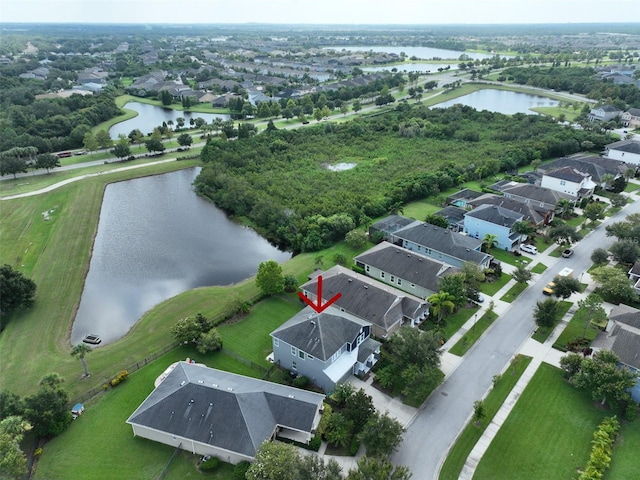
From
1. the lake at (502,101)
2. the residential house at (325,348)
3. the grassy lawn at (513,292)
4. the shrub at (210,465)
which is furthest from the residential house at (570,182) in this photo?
the lake at (502,101)

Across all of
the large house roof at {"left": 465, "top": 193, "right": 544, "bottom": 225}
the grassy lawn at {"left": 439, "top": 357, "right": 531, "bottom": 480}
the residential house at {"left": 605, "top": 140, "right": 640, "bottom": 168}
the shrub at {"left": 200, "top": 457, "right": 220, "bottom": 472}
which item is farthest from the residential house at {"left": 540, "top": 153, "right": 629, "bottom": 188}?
the shrub at {"left": 200, "top": 457, "right": 220, "bottom": 472}

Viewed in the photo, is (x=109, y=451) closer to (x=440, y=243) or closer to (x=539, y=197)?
(x=440, y=243)

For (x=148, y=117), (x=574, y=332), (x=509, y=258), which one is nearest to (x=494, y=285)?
(x=509, y=258)

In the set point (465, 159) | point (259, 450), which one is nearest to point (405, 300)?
point (259, 450)

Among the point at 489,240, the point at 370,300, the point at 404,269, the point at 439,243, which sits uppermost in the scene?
the point at 370,300

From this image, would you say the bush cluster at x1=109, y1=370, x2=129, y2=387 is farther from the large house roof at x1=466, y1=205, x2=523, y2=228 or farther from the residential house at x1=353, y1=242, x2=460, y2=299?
the large house roof at x1=466, y1=205, x2=523, y2=228
